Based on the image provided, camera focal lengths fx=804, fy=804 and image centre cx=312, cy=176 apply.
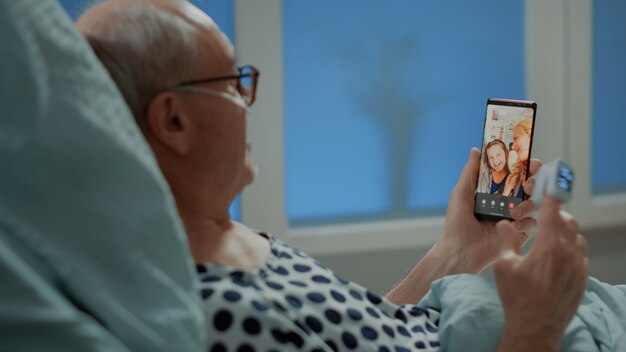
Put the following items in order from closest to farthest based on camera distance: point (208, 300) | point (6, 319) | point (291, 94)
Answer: point (6, 319) → point (208, 300) → point (291, 94)

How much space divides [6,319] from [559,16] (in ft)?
7.21

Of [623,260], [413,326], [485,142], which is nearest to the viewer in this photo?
[413,326]

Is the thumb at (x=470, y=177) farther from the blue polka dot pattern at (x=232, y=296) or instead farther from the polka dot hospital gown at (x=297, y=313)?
the blue polka dot pattern at (x=232, y=296)

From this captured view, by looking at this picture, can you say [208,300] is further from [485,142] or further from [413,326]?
[485,142]

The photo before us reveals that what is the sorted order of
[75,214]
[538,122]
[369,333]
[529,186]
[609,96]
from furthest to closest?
[609,96] < [538,122] < [529,186] < [369,333] < [75,214]

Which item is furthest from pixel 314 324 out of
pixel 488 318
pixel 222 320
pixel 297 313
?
pixel 488 318

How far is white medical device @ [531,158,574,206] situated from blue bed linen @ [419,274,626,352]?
17cm

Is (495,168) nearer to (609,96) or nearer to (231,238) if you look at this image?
(231,238)

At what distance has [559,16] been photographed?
8.07 feet

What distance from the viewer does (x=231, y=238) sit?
1.07 meters

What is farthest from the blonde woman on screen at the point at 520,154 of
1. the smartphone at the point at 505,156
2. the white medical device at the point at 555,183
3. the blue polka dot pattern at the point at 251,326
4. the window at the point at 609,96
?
the window at the point at 609,96

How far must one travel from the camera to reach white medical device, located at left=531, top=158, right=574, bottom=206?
94 cm

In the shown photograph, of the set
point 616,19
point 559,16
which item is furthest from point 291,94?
point 616,19

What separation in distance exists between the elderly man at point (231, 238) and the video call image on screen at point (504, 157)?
1.10 ft
